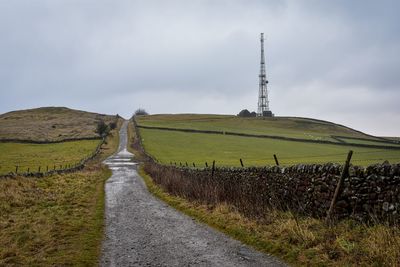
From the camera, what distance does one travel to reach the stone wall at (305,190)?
1048 centimetres

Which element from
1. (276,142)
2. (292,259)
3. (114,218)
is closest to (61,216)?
(114,218)

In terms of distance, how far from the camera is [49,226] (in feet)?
47.7

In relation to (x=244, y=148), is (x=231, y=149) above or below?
below

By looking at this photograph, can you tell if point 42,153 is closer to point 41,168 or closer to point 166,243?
point 41,168

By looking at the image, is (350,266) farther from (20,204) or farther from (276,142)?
(276,142)

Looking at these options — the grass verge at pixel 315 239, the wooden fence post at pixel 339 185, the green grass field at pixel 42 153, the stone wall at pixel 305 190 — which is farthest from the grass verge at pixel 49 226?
the green grass field at pixel 42 153

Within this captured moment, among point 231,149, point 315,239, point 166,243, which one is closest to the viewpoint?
point 315,239

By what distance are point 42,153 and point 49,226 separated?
2607 inches

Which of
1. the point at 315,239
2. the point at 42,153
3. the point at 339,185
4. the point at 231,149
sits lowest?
the point at 42,153

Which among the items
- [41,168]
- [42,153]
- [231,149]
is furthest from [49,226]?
[231,149]

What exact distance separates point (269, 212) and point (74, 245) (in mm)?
6782

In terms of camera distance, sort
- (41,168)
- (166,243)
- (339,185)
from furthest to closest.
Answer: (41,168)
(166,243)
(339,185)

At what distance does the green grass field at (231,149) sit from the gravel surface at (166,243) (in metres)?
43.7

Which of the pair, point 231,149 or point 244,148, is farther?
point 244,148
